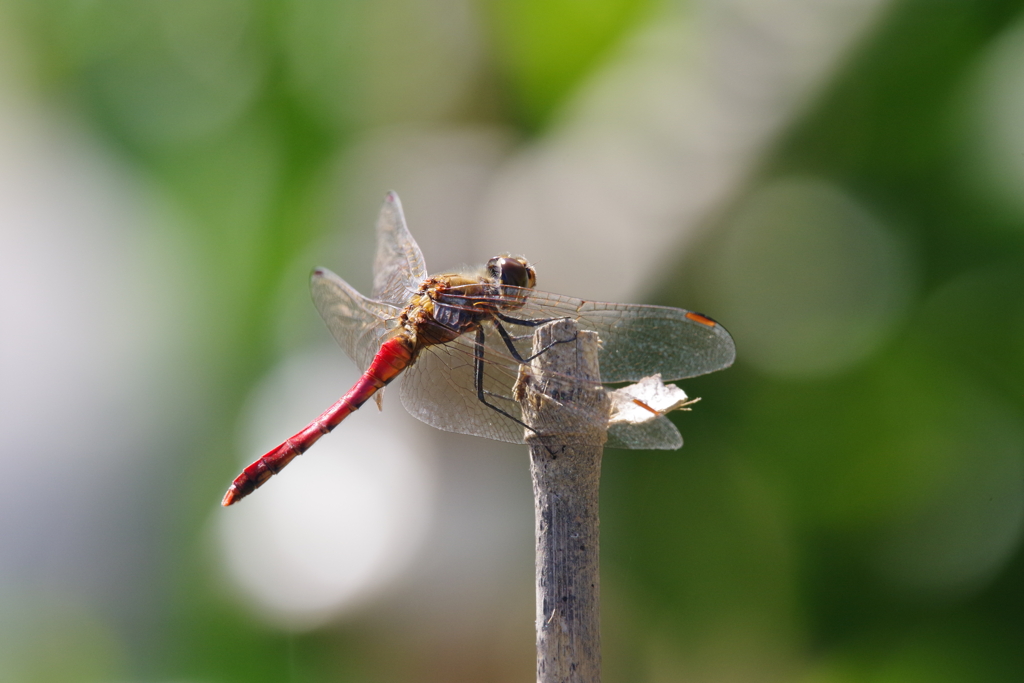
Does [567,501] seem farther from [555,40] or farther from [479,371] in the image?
[555,40]

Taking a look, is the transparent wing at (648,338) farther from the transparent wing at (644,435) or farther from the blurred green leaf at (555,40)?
the blurred green leaf at (555,40)

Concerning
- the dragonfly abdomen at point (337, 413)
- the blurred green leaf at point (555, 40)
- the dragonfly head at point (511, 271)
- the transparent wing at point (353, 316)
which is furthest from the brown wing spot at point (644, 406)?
the blurred green leaf at point (555, 40)

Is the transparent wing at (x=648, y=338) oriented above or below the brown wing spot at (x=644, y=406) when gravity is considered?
above

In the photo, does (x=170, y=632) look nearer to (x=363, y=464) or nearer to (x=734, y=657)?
(x=363, y=464)

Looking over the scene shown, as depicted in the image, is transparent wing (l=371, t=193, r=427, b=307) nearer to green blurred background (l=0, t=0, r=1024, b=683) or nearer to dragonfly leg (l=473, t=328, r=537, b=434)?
dragonfly leg (l=473, t=328, r=537, b=434)

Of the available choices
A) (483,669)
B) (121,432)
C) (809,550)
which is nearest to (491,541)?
(483,669)

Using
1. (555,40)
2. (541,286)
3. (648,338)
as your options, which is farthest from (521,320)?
(555,40)
